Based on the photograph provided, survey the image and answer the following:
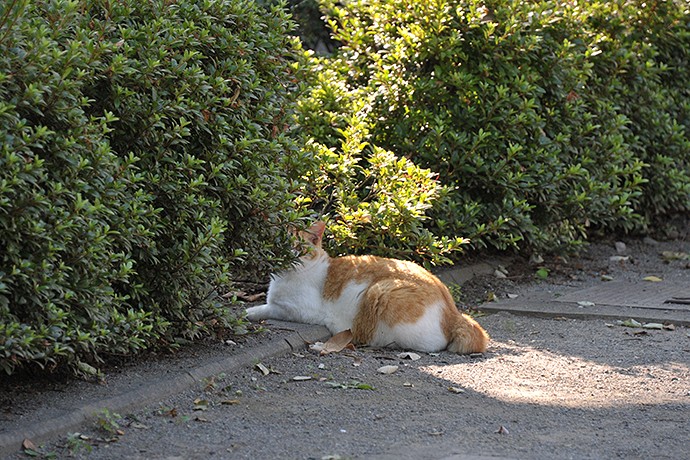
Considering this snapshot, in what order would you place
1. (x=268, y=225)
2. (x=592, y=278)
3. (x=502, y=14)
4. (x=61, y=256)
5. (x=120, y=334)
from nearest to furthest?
1. (x=61, y=256)
2. (x=120, y=334)
3. (x=268, y=225)
4. (x=502, y=14)
5. (x=592, y=278)

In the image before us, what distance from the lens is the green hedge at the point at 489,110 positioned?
884 centimetres

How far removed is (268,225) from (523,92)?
3.69m

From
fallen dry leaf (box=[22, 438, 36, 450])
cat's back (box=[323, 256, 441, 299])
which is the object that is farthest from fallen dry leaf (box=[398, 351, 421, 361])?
fallen dry leaf (box=[22, 438, 36, 450])

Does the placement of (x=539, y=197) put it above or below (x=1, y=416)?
above

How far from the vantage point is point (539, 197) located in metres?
9.29

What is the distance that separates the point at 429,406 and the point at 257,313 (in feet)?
6.57

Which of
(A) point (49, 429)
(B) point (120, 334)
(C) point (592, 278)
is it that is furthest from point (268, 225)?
(C) point (592, 278)

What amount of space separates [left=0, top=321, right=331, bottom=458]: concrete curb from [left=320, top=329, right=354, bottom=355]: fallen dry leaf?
114mm

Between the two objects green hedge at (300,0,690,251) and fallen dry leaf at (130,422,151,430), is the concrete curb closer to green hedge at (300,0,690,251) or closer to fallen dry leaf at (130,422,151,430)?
fallen dry leaf at (130,422,151,430)

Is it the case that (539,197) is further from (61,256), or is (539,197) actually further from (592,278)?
(61,256)

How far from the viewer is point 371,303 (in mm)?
6727

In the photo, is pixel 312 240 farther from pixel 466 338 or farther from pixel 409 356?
pixel 466 338

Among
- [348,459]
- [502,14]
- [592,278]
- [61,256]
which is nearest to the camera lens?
[348,459]

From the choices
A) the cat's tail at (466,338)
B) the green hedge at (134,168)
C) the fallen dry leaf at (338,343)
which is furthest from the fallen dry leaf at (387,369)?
the green hedge at (134,168)
